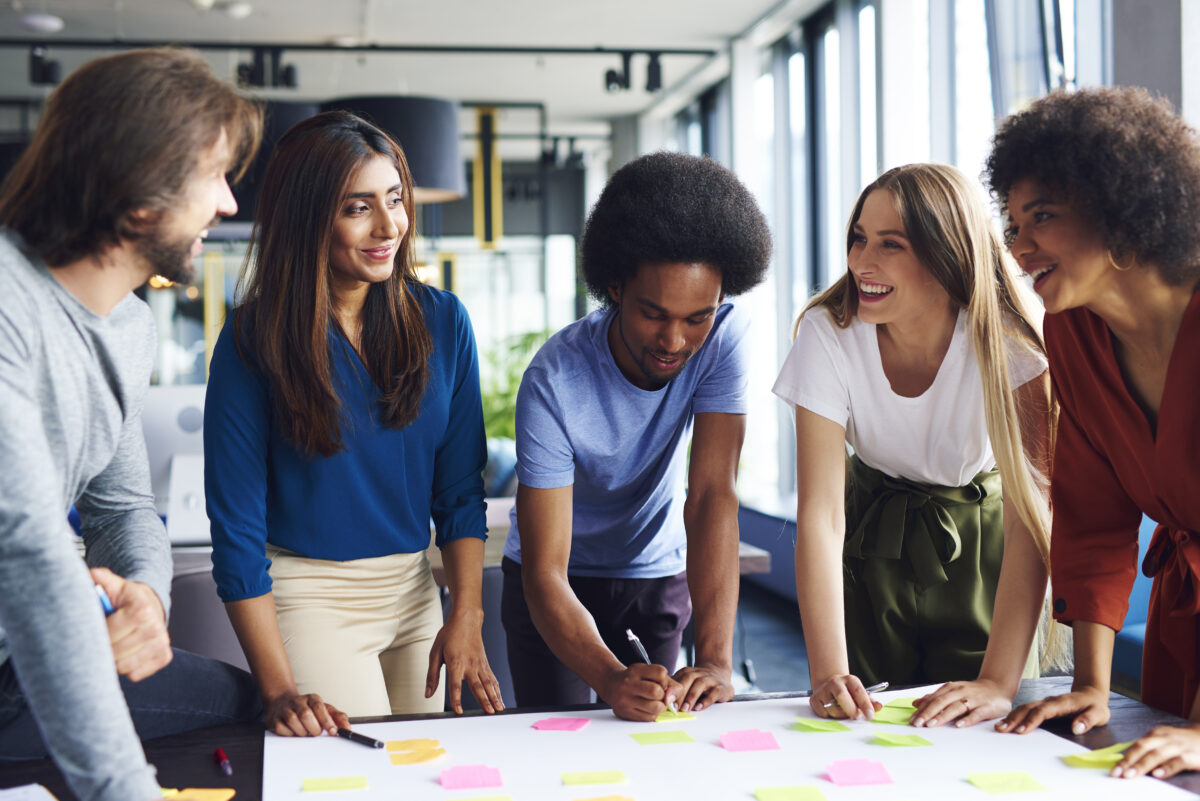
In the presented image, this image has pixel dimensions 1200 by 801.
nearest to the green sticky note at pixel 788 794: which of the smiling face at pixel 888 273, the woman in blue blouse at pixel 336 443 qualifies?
the woman in blue blouse at pixel 336 443

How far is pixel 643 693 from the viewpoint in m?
Result: 1.49

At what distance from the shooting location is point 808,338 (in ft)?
6.15

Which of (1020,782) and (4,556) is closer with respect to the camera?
(4,556)

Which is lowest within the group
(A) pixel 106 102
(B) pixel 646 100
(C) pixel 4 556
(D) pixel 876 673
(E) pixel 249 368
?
(D) pixel 876 673

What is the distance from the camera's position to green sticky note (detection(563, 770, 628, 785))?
4.13 ft

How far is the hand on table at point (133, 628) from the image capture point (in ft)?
3.97

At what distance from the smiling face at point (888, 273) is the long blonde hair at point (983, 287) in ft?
0.04

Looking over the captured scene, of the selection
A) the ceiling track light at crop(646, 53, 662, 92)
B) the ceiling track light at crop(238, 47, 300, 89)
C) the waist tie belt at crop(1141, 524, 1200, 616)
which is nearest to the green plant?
the ceiling track light at crop(646, 53, 662, 92)

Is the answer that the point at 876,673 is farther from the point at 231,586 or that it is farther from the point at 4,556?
the point at 4,556

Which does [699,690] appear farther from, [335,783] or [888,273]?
[888,273]

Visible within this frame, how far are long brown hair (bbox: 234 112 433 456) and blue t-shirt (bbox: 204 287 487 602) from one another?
1.1 inches

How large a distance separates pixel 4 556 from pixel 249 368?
74 centimetres

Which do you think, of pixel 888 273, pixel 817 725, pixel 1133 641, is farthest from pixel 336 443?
pixel 1133 641

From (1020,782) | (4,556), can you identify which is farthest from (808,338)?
(4,556)
